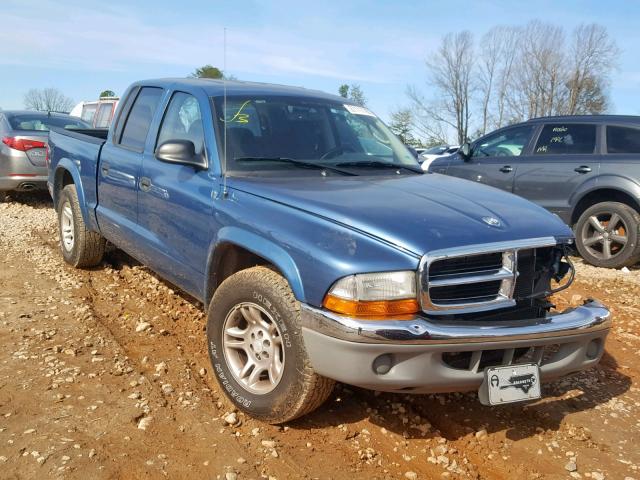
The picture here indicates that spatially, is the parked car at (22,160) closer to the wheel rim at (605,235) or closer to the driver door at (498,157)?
the driver door at (498,157)

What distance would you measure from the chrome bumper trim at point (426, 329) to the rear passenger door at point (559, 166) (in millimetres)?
4739

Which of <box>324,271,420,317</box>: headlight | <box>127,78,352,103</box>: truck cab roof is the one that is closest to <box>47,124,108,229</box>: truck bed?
<box>127,78,352,103</box>: truck cab roof

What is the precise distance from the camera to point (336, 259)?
2.63m

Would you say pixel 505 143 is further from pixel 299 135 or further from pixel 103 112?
pixel 103 112

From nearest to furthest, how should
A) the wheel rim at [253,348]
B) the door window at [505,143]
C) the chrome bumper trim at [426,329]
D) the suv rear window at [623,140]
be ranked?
the chrome bumper trim at [426,329] < the wheel rim at [253,348] < the suv rear window at [623,140] < the door window at [505,143]

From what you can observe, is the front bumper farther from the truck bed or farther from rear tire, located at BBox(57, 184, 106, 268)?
rear tire, located at BBox(57, 184, 106, 268)

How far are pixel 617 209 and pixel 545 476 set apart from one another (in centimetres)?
468

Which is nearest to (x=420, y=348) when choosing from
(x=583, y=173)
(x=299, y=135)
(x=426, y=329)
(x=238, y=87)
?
(x=426, y=329)

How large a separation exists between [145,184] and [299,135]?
1176 millimetres

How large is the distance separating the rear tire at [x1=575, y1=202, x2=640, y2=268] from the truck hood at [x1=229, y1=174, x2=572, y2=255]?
12.4 feet

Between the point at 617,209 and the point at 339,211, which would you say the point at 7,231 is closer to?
the point at 339,211

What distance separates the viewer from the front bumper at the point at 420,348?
2551 millimetres

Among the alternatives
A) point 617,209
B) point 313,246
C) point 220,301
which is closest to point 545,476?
point 313,246

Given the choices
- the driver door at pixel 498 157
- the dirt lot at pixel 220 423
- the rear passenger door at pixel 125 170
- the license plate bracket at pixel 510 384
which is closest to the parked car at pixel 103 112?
the driver door at pixel 498 157
